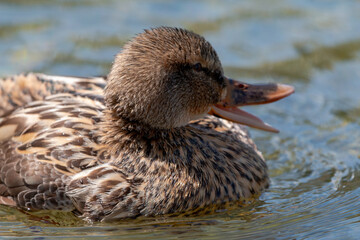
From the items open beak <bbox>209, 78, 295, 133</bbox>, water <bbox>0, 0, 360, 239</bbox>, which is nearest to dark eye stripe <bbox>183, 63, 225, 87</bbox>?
open beak <bbox>209, 78, 295, 133</bbox>

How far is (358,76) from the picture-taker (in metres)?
11.4

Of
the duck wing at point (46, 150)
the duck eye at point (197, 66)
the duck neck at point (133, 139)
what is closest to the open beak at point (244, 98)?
the duck eye at point (197, 66)

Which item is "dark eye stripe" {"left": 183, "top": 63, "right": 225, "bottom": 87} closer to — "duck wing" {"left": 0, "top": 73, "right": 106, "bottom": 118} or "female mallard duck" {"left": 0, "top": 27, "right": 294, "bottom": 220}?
"female mallard duck" {"left": 0, "top": 27, "right": 294, "bottom": 220}

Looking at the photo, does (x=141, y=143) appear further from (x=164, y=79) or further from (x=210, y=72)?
(x=210, y=72)

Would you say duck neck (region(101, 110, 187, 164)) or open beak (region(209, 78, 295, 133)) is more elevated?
open beak (region(209, 78, 295, 133))

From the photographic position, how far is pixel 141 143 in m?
7.20

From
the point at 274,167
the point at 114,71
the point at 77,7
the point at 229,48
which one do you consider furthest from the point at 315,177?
the point at 77,7

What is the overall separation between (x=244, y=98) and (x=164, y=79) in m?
1.13

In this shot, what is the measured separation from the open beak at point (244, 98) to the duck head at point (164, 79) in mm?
199

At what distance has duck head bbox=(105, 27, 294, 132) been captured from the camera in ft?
22.6

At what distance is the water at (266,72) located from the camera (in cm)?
704

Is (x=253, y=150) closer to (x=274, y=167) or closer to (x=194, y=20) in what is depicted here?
(x=274, y=167)

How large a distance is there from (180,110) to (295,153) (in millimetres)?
2571

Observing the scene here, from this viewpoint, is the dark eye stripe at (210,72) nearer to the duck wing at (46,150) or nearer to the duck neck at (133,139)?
the duck neck at (133,139)
